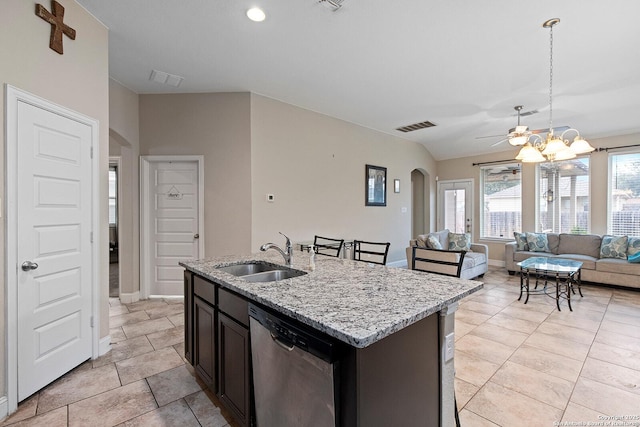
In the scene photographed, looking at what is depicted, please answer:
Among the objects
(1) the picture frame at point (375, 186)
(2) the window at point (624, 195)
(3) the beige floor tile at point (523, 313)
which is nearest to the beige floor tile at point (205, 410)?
(3) the beige floor tile at point (523, 313)

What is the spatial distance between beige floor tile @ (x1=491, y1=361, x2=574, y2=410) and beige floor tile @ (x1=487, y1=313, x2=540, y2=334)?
92 centimetres

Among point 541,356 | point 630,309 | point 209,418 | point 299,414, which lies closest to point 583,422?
point 541,356

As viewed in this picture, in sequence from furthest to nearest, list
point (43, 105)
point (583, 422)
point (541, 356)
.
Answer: point (541, 356) → point (43, 105) → point (583, 422)

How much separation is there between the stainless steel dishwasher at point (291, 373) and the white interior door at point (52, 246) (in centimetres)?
174

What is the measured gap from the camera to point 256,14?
256cm

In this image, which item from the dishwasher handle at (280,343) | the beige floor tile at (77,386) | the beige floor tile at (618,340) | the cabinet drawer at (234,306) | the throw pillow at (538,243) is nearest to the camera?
the dishwasher handle at (280,343)

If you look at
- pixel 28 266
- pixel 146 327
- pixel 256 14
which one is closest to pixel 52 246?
pixel 28 266

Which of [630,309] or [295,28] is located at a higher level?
[295,28]

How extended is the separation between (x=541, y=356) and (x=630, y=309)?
2.36 metres

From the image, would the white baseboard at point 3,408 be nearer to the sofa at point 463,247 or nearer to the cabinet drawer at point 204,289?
the cabinet drawer at point 204,289

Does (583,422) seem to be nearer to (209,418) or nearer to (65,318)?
(209,418)

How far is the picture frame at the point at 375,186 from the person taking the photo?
5.95 meters

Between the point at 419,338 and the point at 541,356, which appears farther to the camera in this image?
the point at 541,356

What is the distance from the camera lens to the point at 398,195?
6703mm
